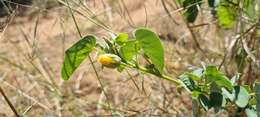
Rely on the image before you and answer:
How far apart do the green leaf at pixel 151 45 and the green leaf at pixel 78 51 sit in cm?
7

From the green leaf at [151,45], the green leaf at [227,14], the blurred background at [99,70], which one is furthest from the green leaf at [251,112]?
the blurred background at [99,70]

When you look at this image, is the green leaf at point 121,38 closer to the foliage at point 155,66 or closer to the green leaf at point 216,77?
the foliage at point 155,66

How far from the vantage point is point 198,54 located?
5.60 feet

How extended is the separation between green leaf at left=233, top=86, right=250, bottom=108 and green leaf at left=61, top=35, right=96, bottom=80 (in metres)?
0.23

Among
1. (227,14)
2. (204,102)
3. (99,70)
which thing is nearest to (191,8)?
(227,14)

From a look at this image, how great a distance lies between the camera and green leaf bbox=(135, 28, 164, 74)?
2.46 feet

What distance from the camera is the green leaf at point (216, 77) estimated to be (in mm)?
793

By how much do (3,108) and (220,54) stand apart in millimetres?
642

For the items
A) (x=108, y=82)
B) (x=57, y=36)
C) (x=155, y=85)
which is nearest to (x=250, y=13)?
(x=155, y=85)

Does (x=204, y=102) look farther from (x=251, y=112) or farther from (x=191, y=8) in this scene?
(x=191, y=8)

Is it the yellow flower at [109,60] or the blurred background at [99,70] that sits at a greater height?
the yellow flower at [109,60]

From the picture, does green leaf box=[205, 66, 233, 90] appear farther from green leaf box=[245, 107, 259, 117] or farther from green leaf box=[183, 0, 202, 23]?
green leaf box=[183, 0, 202, 23]

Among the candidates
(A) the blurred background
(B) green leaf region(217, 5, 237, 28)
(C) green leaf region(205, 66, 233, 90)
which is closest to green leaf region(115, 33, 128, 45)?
(C) green leaf region(205, 66, 233, 90)

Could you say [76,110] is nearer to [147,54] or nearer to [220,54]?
[220,54]
